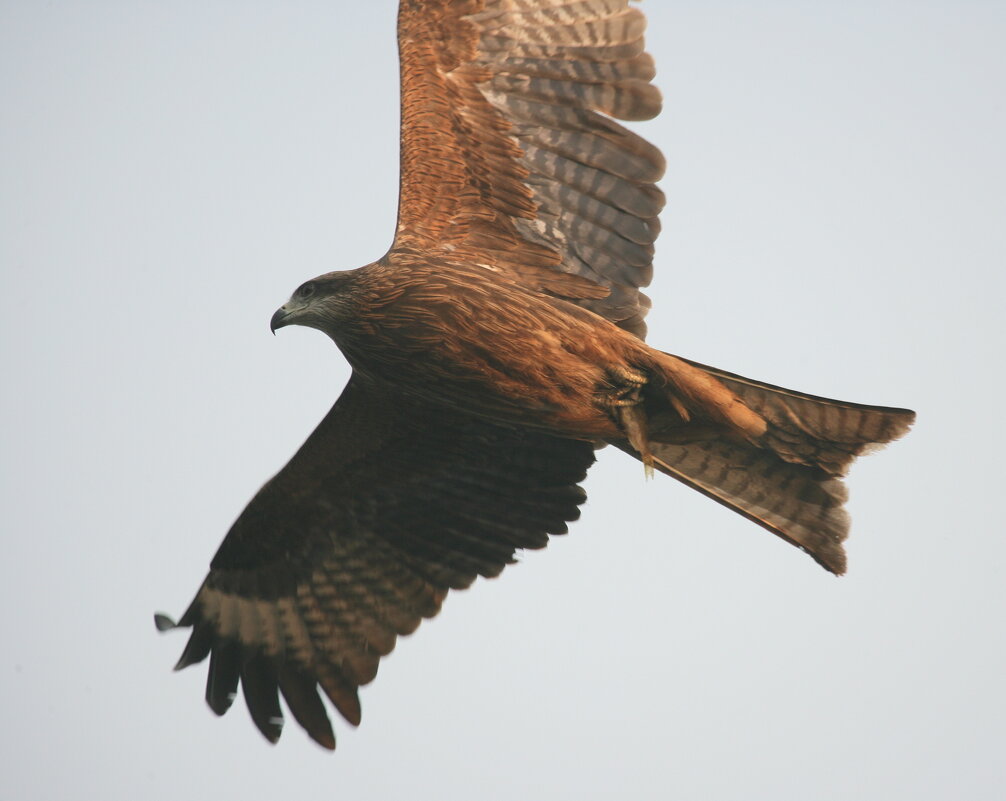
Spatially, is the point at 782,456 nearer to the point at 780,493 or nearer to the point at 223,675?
the point at 780,493

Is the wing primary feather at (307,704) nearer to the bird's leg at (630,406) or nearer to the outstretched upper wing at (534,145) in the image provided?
the bird's leg at (630,406)

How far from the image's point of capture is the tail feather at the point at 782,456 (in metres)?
7.14

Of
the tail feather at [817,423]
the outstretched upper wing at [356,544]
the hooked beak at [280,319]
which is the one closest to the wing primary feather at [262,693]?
the outstretched upper wing at [356,544]

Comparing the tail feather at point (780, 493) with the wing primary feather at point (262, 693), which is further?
the wing primary feather at point (262, 693)

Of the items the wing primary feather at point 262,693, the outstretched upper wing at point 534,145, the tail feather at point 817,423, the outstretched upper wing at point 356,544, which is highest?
the outstretched upper wing at point 534,145

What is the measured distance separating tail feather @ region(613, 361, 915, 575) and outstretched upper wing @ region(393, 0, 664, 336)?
0.73m

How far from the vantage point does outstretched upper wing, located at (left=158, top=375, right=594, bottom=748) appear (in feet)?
26.9

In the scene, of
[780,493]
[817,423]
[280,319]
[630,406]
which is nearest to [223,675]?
[280,319]

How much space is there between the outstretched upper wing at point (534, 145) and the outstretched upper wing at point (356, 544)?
1097mm

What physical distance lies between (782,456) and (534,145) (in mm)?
2242

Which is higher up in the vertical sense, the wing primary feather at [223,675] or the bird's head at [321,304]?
the bird's head at [321,304]

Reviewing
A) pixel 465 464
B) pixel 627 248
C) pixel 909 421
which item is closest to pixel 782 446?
pixel 909 421

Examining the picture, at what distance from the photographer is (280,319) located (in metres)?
7.17

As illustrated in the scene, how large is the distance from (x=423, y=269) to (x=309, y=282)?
0.63m
